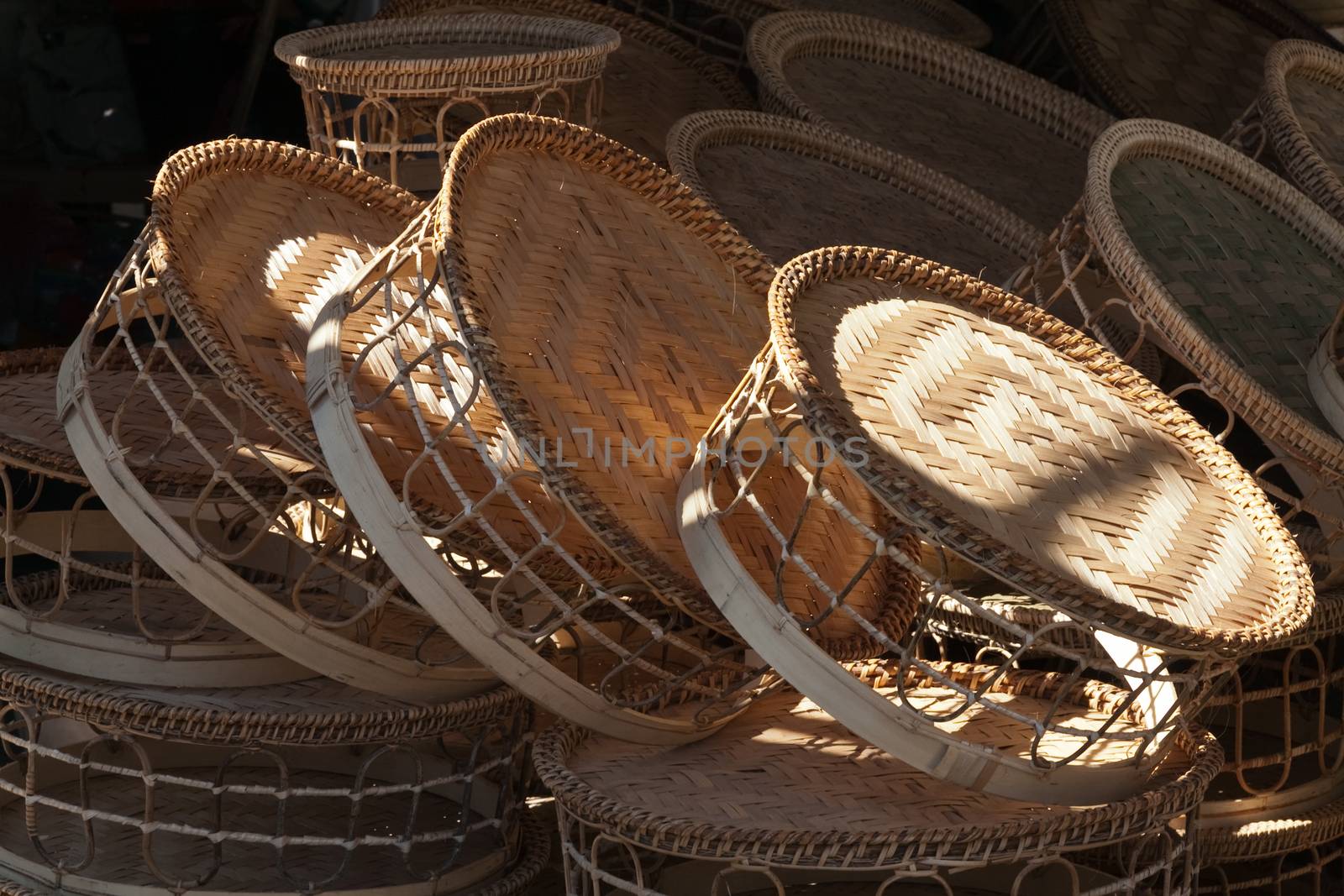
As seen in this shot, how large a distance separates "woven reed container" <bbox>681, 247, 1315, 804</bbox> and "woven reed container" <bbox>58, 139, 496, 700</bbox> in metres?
0.41

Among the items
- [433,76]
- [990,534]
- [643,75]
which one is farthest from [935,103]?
[990,534]

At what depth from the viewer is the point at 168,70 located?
3.41 m

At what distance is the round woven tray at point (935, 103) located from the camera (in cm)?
310

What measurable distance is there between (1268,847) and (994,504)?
2.77 feet

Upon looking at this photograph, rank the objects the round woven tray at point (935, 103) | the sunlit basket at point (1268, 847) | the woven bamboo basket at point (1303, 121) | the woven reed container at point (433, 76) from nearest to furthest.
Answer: the sunlit basket at point (1268, 847)
the woven reed container at point (433, 76)
the woven bamboo basket at point (1303, 121)
the round woven tray at point (935, 103)

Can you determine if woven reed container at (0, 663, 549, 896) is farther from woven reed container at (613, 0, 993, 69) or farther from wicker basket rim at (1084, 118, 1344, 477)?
woven reed container at (613, 0, 993, 69)

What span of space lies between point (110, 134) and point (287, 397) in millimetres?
1802

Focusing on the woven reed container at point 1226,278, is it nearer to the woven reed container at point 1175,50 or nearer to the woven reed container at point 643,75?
the woven reed container at point 1175,50

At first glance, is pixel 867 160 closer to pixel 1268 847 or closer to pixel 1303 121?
pixel 1303 121

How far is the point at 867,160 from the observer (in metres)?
2.89

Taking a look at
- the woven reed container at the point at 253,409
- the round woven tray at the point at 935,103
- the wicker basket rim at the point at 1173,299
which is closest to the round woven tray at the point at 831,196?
the round woven tray at the point at 935,103

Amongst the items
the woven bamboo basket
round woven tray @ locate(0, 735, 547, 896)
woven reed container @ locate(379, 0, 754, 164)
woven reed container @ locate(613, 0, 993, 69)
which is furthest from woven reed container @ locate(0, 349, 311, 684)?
the woven bamboo basket

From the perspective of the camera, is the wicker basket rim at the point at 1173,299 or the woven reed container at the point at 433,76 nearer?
the wicker basket rim at the point at 1173,299

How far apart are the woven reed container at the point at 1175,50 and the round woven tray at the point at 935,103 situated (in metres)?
0.10
